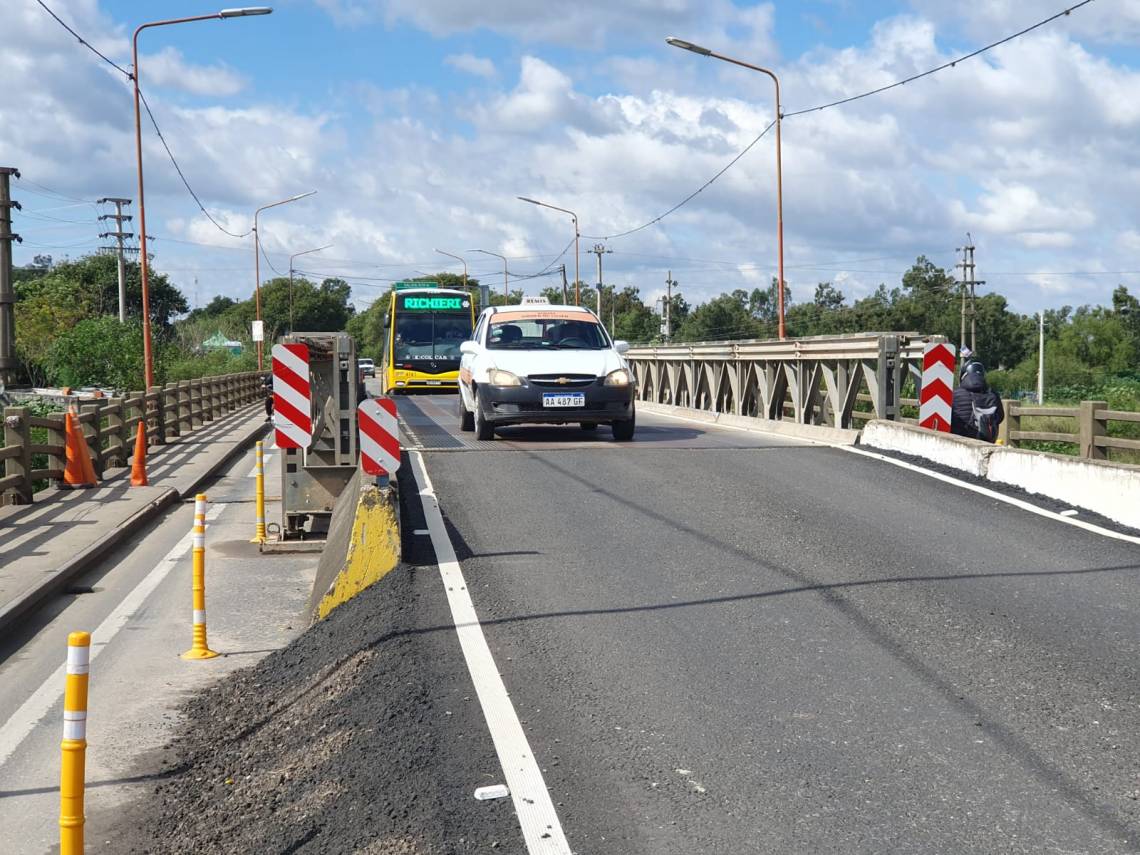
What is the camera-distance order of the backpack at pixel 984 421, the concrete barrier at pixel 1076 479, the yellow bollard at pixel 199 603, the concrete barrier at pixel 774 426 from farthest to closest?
the concrete barrier at pixel 774 426 → the backpack at pixel 984 421 → the concrete barrier at pixel 1076 479 → the yellow bollard at pixel 199 603

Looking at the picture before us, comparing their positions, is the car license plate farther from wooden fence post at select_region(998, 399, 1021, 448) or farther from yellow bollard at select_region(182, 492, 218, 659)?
yellow bollard at select_region(182, 492, 218, 659)

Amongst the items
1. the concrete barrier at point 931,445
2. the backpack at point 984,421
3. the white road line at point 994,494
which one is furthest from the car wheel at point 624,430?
the backpack at point 984,421

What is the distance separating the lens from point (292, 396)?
12.0 m

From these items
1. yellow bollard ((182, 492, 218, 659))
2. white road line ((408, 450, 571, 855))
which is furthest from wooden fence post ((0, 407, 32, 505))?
white road line ((408, 450, 571, 855))

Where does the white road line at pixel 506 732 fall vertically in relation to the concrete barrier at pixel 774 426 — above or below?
below

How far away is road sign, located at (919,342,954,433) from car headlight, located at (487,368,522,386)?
4.97 m

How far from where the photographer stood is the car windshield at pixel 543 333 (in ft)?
57.1

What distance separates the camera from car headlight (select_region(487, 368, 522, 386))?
16.2 metres

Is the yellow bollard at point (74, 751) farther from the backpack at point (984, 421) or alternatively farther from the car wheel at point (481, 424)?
the backpack at point (984, 421)

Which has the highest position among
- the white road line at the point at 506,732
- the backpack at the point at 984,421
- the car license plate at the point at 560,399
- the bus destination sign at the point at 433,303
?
the bus destination sign at the point at 433,303

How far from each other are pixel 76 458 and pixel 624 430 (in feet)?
22.6

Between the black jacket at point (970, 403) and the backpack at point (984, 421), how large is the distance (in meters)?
0.01

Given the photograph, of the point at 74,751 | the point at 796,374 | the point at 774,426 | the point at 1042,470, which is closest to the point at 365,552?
the point at 74,751

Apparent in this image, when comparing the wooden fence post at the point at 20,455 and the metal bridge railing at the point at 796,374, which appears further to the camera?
the metal bridge railing at the point at 796,374
